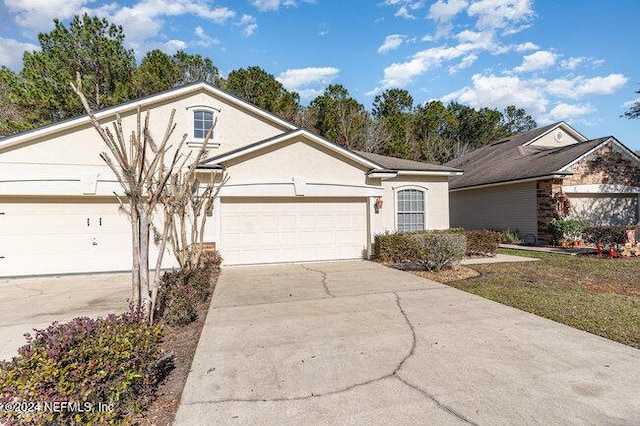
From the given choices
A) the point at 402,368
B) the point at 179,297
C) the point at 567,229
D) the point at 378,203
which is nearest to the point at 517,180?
the point at 567,229

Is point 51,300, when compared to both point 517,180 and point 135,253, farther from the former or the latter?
point 517,180

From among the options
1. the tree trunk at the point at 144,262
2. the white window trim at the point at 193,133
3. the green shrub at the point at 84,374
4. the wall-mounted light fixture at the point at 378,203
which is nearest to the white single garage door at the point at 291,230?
the wall-mounted light fixture at the point at 378,203

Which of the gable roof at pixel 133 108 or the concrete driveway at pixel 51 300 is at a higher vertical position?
the gable roof at pixel 133 108

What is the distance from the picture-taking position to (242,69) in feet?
76.6

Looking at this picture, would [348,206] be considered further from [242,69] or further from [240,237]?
[242,69]

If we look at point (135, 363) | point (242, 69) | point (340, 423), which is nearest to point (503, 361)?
point (340, 423)

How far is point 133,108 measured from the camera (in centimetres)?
1143

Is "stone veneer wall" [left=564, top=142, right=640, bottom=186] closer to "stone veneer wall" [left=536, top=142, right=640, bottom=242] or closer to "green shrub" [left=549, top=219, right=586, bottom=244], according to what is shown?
"stone veneer wall" [left=536, top=142, right=640, bottom=242]

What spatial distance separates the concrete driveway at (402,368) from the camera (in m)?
3.05

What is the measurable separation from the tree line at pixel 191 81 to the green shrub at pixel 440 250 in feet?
32.7

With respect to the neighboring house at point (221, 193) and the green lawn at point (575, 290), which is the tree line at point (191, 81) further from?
the green lawn at point (575, 290)

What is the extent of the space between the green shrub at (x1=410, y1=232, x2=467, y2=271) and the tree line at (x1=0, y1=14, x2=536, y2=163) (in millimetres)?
9973

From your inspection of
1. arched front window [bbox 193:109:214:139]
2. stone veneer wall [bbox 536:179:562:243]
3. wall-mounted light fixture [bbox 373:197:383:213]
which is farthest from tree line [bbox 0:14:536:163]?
stone veneer wall [bbox 536:179:562:243]

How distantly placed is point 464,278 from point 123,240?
10.4m
